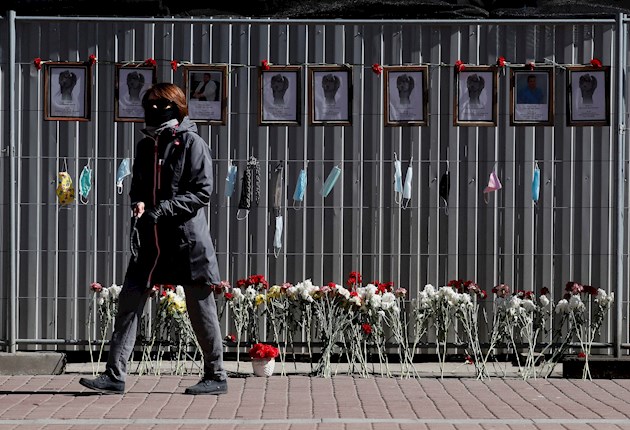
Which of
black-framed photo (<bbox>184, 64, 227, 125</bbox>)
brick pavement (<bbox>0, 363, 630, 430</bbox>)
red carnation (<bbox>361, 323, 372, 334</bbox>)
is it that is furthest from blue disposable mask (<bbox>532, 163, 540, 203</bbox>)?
black-framed photo (<bbox>184, 64, 227, 125</bbox>)

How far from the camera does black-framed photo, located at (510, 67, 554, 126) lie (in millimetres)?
10117

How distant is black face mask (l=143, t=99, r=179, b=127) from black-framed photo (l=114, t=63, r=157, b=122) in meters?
1.66

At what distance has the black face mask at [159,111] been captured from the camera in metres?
8.52

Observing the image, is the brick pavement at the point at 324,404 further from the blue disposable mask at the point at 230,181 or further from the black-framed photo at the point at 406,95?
the black-framed photo at the point at 406,95

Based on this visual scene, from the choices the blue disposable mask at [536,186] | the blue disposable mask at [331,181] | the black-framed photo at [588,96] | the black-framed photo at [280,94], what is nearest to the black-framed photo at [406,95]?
the blue disposable mask at [331,181]

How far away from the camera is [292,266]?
1039 cm

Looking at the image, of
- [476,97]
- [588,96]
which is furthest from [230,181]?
[588,96]

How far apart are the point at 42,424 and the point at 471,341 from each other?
3234 millimetres

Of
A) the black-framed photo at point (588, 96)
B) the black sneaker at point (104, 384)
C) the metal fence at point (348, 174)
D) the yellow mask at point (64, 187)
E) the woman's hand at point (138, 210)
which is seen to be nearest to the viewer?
the woman's hand at point (138, 210)

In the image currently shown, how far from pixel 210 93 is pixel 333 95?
908 millimetres

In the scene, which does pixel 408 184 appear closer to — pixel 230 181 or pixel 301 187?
pixel 301 187

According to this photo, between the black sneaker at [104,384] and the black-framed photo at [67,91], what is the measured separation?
93.8 inches

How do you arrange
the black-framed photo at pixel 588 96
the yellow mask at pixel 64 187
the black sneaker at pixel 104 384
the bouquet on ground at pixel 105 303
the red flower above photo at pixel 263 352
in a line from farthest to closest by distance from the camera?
the yellow mask at pixel 64 187 → the black-framed photo at pixel 588 96 → the bouquet on ground at pixel 105 303 → the red flower above photo at pixel 263 352 → the black sneaker at pixel 104 384

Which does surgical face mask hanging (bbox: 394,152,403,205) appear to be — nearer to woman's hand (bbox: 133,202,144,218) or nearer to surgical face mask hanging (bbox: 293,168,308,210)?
surgical face mask hanging (bbox: 293,168,308,210)
